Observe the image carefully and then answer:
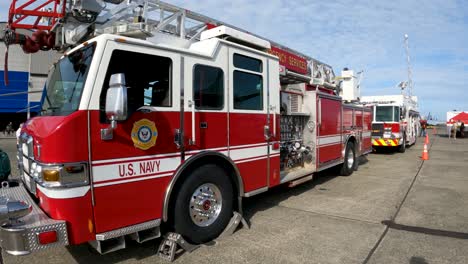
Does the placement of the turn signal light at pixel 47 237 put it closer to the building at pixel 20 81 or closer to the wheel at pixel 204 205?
the wheel at pixel 204 205

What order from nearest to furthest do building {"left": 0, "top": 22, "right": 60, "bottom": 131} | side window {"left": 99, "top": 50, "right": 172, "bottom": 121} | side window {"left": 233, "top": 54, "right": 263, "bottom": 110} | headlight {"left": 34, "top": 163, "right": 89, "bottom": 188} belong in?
headlight {"left": 34, "top": 163, "right": 89, "bottom": 188}
side window {"left": 99, "top": 50, "right": 172, "bottom": 121}
side window {"left": 233, "top": 54, "right": 263, "bottom": 110}
building {"left": 0, "top": 22, "right": 60, "bottom": 131}

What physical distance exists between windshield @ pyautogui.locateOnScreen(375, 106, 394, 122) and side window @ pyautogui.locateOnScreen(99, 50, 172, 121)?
14.2 meters

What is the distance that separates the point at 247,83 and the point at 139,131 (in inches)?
77.4

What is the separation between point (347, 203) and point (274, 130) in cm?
216

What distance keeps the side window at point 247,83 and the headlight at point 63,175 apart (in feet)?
7.26

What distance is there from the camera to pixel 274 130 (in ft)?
17.1

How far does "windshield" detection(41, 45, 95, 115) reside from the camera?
314 cm

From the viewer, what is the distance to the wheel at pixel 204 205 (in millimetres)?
3764

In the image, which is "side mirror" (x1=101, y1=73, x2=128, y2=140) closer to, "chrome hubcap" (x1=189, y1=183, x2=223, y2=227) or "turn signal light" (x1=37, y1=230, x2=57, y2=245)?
"turn signal light" (x1=37, y1=230, x2=57, y2=245)

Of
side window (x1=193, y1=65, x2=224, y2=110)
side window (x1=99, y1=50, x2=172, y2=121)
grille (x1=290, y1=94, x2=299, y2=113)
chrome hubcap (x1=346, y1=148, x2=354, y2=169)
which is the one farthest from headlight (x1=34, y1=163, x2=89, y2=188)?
chrome hubcap (x1=346, y1=148, x2=354, y2=169)

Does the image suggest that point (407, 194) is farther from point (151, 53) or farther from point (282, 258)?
point (151, 53)

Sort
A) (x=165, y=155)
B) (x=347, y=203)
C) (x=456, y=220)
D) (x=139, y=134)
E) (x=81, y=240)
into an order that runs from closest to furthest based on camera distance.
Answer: (x=81, y=240) → (x=139, y=134) → (x=165, y=155) → (x=456, y=220) → (x=347, y=203)

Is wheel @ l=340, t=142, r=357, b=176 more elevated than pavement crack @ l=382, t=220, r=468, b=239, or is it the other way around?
wheel @ l=340, t=142, r=357, b=176

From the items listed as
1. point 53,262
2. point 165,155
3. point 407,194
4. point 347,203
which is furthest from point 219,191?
point 407,194
